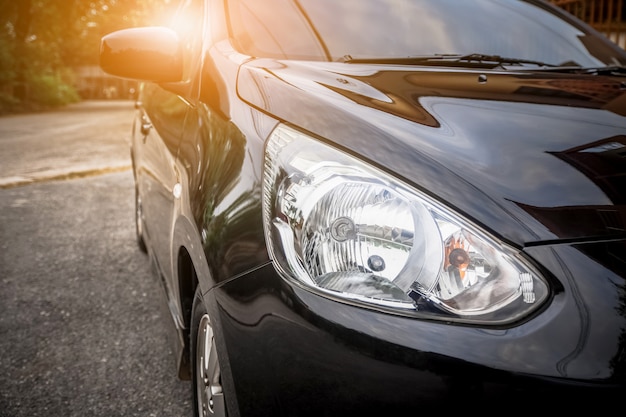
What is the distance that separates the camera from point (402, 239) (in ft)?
3.78

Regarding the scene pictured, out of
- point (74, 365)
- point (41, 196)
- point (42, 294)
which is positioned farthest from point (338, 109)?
point (41, 196)

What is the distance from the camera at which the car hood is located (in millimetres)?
1140

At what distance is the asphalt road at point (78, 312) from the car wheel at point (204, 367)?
0.49 m

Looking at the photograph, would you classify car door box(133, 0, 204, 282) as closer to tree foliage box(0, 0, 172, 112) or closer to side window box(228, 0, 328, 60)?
side window box(228, 0, 328, 60)

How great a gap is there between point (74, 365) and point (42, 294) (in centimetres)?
103

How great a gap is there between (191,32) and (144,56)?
27cm

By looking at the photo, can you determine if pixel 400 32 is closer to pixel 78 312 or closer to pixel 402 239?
pixel 402 239

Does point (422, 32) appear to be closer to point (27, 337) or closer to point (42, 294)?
point (27, 337)

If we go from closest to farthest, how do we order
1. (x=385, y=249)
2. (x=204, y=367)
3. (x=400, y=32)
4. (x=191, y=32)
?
(x=385, y=249) → (x=204, y=367) → (x=400, y=32) → (x=191, y=32)

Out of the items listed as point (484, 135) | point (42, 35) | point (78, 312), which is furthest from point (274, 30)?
point (42, 35)

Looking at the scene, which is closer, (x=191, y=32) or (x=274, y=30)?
(x=274, y=30)

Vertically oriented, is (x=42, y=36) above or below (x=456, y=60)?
above

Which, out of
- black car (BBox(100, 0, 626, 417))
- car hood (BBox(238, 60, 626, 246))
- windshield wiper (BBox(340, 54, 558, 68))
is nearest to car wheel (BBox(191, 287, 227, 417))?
black car (BBox(100, 0, 626, 417))

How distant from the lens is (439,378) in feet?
3.30
